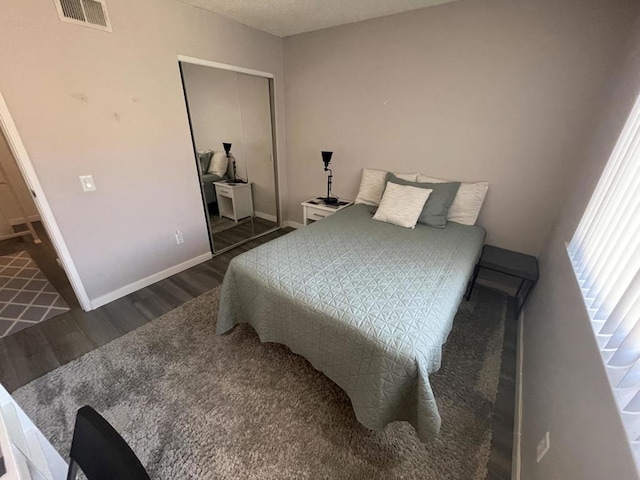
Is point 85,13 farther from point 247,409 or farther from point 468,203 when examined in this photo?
point 468,203

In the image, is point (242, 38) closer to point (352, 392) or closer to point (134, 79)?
point (134, 79)

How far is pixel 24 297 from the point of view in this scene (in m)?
2.32

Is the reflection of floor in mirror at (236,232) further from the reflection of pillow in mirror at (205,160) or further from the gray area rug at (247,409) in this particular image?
the gray area rug at (247,409)

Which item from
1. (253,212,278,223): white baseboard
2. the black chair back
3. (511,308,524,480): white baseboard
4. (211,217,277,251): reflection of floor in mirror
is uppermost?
the black chair back

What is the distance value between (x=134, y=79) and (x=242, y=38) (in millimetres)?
1238

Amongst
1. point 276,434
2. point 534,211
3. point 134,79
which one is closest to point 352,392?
point 276,434

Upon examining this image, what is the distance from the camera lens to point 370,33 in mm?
2510

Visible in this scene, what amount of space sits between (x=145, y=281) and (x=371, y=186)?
8.25ft

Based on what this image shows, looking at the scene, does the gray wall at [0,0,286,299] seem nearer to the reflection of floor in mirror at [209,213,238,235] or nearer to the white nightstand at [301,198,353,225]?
the reflection of floor in mirror at [209,213,238,235]

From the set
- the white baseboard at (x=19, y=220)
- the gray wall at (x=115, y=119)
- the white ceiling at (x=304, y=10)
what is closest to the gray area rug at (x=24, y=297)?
the gray wall at (x=115, y=119)

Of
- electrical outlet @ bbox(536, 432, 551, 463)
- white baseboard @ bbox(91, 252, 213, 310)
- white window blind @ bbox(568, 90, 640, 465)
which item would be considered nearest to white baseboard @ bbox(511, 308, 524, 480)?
electrical outlet @ bbox(536, 432, 551, 463)

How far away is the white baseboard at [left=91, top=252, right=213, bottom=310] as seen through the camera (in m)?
2.23

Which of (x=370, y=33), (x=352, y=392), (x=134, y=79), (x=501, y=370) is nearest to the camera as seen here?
(x=352, y=392)

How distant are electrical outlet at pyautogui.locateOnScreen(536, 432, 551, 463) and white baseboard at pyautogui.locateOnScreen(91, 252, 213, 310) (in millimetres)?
2975
